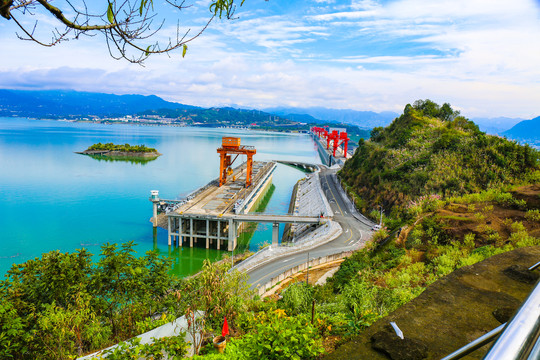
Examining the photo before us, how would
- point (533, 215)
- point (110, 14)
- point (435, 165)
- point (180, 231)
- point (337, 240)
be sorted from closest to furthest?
→ point (110, 14) → point (533, 215) → point (337, 240) → point (180, 231) → point (435, 165)

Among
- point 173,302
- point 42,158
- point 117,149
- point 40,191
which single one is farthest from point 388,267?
point 117,149

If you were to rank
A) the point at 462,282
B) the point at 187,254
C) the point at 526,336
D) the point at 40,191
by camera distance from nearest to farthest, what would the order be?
the point at 526,336 < the point at 462,282 < the point at 187,254 < the point at 40,191

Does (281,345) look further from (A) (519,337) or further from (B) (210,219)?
(B) (210,219)

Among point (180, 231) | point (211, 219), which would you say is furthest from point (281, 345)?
point (180, 231)

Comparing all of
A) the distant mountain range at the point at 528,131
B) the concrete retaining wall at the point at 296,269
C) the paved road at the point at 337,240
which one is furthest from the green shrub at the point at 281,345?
the distant mountain range at the point at 528,131

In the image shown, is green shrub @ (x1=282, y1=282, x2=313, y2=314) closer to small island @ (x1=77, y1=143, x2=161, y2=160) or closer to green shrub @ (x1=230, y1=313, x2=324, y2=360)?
green shrub @ (x1=230, y1=313, x2=324, y2=360)

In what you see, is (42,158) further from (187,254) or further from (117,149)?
(187,254)

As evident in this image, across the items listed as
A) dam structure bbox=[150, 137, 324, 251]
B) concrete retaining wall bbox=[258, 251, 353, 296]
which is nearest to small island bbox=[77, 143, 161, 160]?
dam structure bbox=[150, 137, 324, 251]
